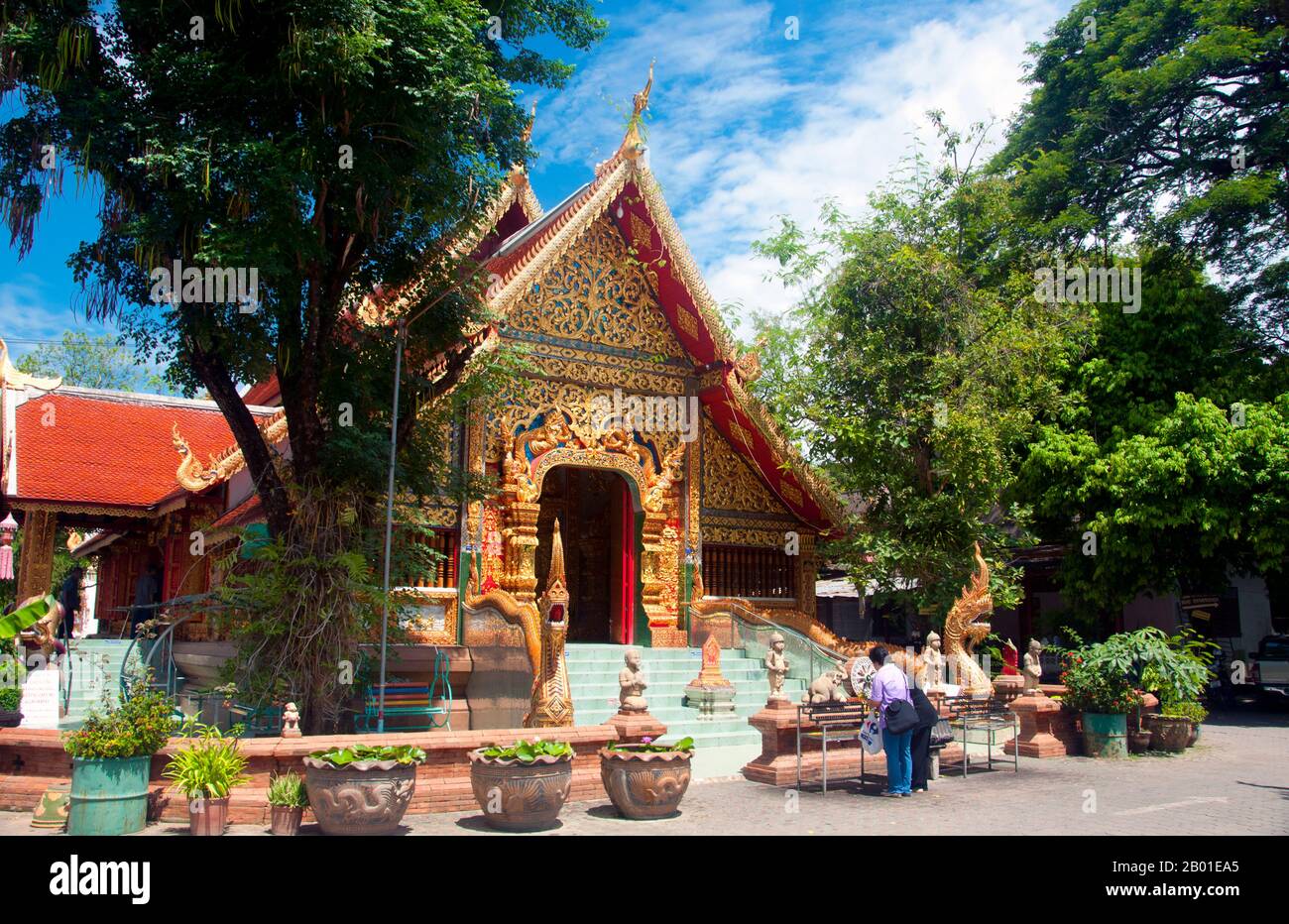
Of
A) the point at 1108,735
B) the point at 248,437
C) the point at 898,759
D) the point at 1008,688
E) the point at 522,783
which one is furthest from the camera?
the point at 1008,688

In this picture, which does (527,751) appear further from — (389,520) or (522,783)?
(389,520)

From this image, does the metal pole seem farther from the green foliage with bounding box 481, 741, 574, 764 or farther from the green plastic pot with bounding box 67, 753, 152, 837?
the green plastic pot with bounding box 67, 753, 152, 837

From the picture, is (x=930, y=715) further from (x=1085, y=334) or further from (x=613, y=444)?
(x=1085, y=334)

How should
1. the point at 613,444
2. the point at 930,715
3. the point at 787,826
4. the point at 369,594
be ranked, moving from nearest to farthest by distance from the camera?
1. the point at 787,826
2. the point at 930,715
3. the point at 369,594
4. the point at 613,444

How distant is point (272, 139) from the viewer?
8430 millimetres

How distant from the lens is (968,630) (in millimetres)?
12000

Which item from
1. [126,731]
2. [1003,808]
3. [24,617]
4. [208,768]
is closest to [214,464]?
[24,617]

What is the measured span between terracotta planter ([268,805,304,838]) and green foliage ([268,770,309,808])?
3 cm

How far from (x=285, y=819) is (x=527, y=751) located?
1604 millimetres

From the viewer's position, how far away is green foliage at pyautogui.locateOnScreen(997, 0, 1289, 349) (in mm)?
16641

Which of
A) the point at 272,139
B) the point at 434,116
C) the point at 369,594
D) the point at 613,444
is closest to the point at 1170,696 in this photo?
the point at 613,444

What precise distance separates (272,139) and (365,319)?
3.15m

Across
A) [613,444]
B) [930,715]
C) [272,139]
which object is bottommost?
[930,715]

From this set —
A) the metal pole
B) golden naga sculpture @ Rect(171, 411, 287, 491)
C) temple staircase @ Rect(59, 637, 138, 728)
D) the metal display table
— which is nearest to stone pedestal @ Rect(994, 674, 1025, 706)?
the metal display table
